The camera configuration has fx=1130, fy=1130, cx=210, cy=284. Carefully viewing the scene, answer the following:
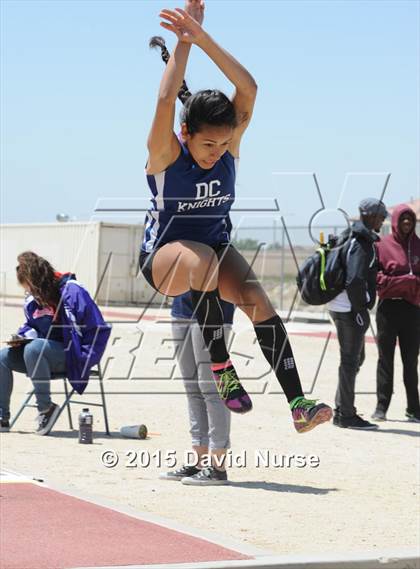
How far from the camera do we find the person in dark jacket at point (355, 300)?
11.9m

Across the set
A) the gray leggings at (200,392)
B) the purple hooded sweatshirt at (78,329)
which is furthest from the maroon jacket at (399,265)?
the gray leggings at (200,392)

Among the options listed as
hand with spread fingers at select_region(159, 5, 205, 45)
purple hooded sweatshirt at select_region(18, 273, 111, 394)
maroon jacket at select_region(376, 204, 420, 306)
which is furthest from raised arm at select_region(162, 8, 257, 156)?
maroon jacket at select_region(376, 204, 420, 306)

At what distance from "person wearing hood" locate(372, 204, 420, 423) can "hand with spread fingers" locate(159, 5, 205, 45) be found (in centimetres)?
772

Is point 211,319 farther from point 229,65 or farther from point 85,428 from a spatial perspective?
point 85,428

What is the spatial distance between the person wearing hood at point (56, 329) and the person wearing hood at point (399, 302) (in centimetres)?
343

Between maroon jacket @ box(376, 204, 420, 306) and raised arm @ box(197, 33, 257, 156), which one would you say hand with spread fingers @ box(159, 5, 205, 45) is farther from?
maroon jacket @ box(376, 204, 420, 306)

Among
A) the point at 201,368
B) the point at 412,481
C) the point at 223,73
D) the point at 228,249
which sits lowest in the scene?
the point at 412,481

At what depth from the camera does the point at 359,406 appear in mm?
14336

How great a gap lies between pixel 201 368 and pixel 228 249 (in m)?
3.53

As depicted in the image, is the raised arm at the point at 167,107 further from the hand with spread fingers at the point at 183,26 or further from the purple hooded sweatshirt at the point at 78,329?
the purple hooded sweatshirt at the point at 78,329

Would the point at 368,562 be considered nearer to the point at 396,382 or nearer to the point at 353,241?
the point at 353,241

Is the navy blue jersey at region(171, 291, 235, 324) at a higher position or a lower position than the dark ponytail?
lower

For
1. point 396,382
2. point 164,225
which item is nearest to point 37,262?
point 164,225

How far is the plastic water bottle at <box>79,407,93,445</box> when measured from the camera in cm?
1114
